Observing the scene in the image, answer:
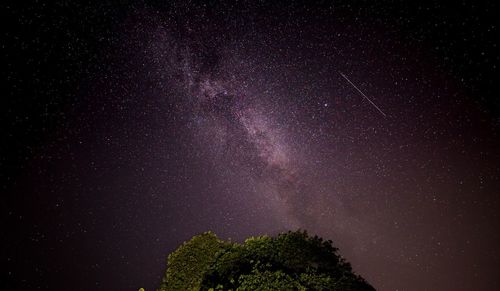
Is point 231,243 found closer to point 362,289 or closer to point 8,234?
point 362,289

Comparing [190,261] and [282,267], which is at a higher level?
[190,261]

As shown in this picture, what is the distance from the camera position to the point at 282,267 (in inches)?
243

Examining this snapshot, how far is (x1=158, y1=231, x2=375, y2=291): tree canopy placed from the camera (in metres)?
5.86

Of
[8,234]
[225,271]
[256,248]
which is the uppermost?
[8,234]

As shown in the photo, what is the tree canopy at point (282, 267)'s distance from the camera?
19.2ft

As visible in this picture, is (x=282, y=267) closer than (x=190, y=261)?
Yes

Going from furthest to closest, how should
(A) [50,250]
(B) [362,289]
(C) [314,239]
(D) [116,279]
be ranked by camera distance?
(D) [116,279] < (A) [50,250] < (C) [314,239] < (B) [362,289]

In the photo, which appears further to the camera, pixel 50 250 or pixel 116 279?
pixel 116 279

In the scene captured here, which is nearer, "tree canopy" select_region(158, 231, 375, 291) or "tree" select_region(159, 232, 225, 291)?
"tree canopy" select_region(158, 231, 375, 291)

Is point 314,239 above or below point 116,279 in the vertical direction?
below

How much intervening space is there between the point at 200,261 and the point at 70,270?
54.8 metres

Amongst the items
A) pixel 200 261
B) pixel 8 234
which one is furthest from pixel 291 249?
pixel 8 234

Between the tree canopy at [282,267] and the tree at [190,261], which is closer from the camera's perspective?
the tree canopy at [282,267]

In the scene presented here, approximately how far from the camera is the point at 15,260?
4416cm
